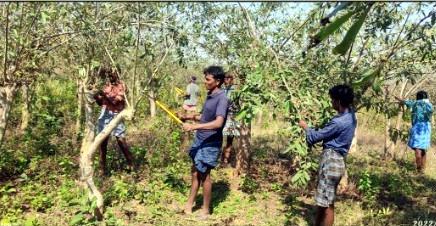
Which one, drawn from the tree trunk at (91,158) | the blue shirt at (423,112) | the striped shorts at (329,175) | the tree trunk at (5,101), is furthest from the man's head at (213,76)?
the blue shirt at (423,112)

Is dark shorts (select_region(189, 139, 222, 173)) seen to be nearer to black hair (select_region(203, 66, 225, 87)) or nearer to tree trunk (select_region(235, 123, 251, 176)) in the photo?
black hair (select_region(203, 66, 225, 87))

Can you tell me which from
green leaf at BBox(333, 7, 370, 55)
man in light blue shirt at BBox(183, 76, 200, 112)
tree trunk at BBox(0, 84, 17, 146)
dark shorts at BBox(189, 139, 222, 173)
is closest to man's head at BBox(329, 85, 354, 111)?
dark shorts at BBox(189, 139, 222, 173)

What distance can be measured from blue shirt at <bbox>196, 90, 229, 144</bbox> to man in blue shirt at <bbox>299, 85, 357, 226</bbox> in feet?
3.27

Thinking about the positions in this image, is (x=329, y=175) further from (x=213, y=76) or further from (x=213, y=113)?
(x=213, y=76)

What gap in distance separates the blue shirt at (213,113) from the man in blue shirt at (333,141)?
995 millimetres

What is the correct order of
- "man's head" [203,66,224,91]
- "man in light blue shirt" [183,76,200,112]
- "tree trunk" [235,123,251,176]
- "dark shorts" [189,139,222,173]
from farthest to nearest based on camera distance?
1. "man in light blue shirt" [183,76,200,112]
2. "tree trunk" [235,123,251,176]
3. "dark shorts" [189,139,222,173]
4. "man's head" [203,66,224,91]

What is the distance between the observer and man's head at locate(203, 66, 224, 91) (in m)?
4.59

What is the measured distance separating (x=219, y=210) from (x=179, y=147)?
264cm

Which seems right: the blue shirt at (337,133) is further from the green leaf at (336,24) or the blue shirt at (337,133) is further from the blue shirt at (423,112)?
the green leaf at (336,24)

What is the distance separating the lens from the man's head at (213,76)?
15.1ft

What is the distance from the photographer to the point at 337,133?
4020 millimetres

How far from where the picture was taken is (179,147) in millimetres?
7629

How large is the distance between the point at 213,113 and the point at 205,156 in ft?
1.45

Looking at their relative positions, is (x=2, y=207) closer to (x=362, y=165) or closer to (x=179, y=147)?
(x=179, y=147)
